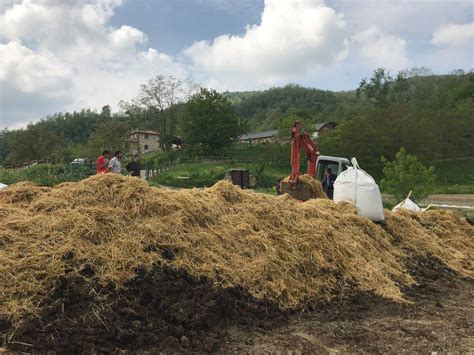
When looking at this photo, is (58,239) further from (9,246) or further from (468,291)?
(468,291)

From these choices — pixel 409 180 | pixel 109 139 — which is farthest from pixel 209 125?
pixel 409 180

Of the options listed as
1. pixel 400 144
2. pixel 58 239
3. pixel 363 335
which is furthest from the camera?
pixel 400 144

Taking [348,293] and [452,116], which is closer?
[348,293]

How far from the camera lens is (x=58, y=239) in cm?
424

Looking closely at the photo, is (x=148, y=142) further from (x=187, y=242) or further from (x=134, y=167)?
(x=187, y=242)

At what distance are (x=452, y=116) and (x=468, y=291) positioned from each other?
47.4m

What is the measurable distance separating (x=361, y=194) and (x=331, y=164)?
4161 millimetres

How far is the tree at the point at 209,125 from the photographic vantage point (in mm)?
51938

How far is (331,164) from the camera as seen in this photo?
11609 mm

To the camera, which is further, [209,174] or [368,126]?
[368,126]

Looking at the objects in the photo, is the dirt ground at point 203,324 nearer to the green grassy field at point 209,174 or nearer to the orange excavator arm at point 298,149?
the orange excavator arm at point 298,149

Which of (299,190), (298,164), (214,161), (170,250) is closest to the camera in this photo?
(170,250)

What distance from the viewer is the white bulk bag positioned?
7.43 m

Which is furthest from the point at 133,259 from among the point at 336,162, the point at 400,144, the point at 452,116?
the point at 452,116
